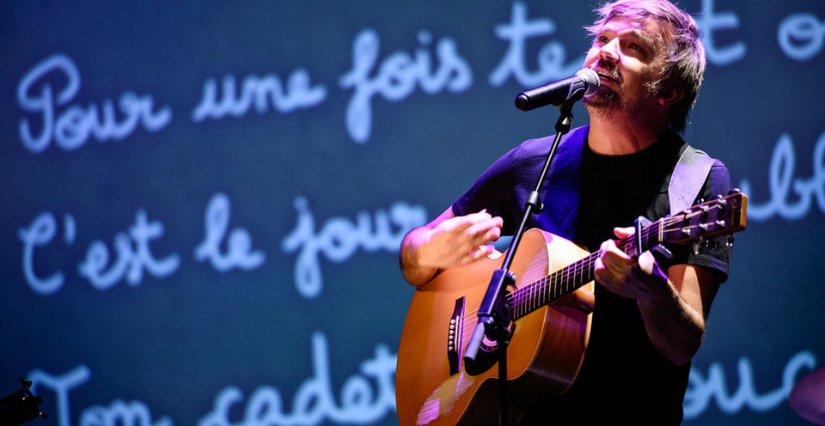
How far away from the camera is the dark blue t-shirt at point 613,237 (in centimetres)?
175

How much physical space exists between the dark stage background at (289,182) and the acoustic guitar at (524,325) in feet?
4.00

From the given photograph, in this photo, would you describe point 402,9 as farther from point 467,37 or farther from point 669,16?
point 669,16

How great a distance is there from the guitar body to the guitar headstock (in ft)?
0.98

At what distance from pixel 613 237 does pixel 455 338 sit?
1.72 ft

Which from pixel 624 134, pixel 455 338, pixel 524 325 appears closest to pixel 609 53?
pixel 624 134

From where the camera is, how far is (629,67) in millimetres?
1918

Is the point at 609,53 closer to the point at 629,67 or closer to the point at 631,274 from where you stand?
the point at 629,67

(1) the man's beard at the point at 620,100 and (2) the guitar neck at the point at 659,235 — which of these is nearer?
(2) the guitar neck at the point at 659,235

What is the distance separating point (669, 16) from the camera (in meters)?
1.99

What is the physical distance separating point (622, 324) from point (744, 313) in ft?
4.82

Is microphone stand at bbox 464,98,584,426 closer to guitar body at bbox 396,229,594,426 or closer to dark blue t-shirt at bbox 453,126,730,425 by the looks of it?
guitar body at bbox 396,229,594,426

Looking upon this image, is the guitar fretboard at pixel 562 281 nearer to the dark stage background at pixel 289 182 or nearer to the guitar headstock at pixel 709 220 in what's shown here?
the guitar headstock at pixel 709 220

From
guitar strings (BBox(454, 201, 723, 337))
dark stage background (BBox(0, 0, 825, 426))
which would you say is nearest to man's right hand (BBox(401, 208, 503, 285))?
guitar strings (BBox(454, 201, 723, 337))

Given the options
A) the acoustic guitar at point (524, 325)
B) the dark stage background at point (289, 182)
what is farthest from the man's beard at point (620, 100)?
the dark stage background at point (289, 182)
